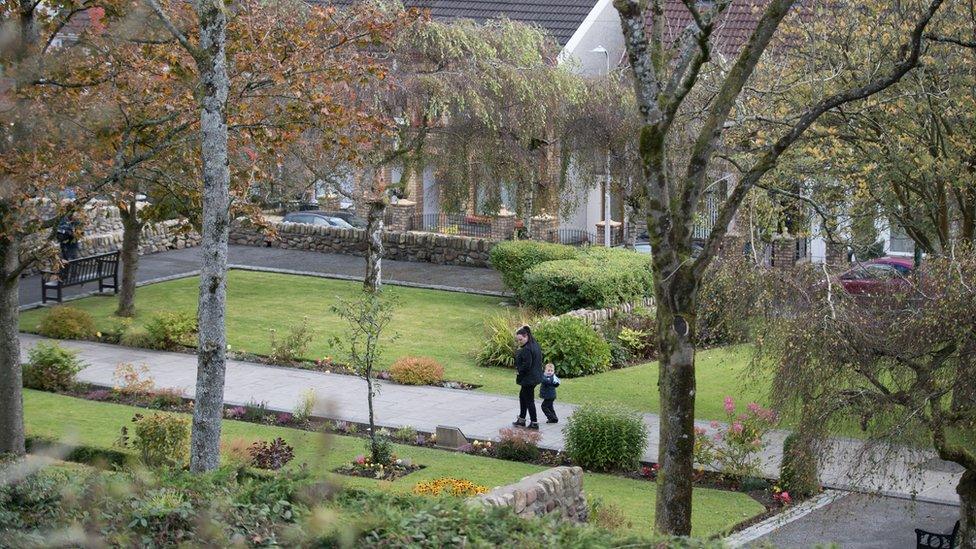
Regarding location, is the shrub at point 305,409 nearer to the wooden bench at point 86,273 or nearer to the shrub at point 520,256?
the shrub at point 520,256

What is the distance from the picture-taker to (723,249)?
17.1m

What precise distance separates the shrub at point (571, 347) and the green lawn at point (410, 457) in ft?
17.7

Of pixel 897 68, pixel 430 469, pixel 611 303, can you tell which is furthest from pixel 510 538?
pixel 611 303

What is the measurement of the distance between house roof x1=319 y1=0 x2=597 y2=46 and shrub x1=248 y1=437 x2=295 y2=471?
23969 mm

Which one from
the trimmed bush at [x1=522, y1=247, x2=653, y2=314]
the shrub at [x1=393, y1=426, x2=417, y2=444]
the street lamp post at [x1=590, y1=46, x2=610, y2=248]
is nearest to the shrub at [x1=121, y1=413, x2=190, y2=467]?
the shrub at [x1=393, y1=426, x2=417, y2=444]

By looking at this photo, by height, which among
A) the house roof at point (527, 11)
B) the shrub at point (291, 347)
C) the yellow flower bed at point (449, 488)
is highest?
the house roof at point (527, 11)

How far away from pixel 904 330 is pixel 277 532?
657 cm

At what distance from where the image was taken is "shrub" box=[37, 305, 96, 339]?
22.9 m

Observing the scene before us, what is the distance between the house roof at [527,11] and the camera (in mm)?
37094

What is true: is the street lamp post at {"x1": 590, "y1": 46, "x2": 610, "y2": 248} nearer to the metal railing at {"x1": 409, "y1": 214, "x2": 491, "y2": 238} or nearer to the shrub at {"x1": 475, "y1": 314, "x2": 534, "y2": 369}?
the metal railing at {"x1": 409, "y1": 214, "x2": 491, "y2": 238}

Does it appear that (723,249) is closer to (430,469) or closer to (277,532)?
(430,469)

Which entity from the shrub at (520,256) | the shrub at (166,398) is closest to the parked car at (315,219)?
the shrub at (520,256)

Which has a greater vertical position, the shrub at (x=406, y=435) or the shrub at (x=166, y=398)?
the shrub at (x=166, y=398)

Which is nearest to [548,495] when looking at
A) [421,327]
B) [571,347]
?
[571,347]
